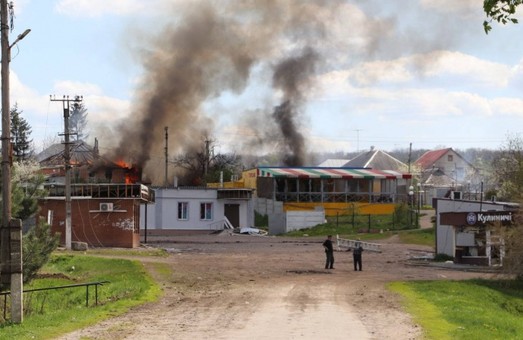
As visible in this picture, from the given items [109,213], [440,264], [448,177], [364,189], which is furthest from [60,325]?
[448,177]

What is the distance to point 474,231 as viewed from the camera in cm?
3956

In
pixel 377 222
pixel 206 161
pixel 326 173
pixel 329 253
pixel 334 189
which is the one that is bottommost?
pixel 377 222

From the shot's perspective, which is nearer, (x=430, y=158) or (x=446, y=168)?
(x=446, y=168)

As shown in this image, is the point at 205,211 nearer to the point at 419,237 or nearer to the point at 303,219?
the point at 303,219

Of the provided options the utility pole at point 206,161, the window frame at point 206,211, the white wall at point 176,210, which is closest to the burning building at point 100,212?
the white wall at point 176,210

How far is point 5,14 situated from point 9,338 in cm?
842

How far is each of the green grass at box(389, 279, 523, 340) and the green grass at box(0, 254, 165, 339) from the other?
8.34 meters

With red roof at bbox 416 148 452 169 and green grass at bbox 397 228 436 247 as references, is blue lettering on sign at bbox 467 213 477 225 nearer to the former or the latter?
green grass at bbox 397 228 436 247

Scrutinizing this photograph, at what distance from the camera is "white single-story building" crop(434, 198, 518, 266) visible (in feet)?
121

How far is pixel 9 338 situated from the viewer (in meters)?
16.3

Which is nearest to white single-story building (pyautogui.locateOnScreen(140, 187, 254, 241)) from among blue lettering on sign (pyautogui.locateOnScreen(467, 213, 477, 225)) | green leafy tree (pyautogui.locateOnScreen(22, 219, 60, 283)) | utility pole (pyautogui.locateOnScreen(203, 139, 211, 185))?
utility pole (pyautogui.locateOnScreen(203, 139, 211, 185))

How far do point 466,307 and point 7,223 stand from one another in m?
13.0

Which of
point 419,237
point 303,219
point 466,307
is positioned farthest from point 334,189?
point 466,307

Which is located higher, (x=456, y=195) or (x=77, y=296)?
(x=456, y=195)
